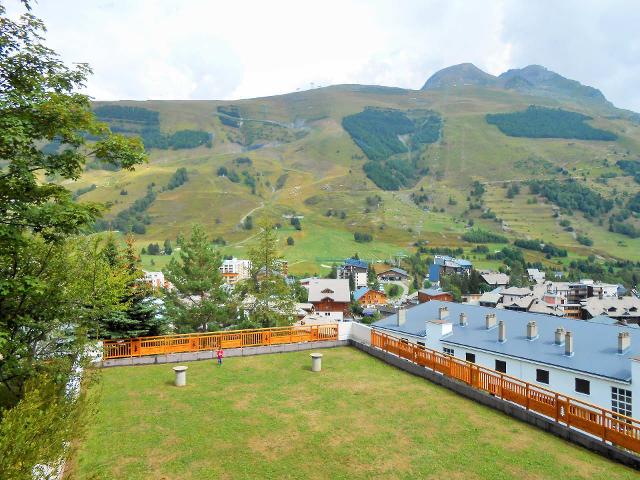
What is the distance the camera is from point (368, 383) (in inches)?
635

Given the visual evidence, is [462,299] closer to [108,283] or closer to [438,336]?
[438,336]

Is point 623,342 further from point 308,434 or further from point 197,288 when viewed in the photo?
point 197,288

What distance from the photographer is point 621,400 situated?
Result: 27906mm

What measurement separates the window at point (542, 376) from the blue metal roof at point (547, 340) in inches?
29.7


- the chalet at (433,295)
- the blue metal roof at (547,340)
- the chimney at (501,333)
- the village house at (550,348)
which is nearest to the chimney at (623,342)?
the village house at (550,348)

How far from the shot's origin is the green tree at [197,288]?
3478cm

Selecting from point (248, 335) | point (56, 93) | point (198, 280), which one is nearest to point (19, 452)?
point (56, 93)

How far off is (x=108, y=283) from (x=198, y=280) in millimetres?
21415


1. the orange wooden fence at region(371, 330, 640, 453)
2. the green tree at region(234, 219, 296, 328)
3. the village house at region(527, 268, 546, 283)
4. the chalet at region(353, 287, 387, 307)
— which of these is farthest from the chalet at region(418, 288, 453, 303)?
the orange wooden fence at region(371, 330, 640, 453)

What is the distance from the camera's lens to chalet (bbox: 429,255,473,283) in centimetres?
16125

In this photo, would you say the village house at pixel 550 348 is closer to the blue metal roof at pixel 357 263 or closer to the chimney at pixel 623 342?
the chimney at pixel 623 342

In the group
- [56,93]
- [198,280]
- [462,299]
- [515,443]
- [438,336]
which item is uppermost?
[56,93]

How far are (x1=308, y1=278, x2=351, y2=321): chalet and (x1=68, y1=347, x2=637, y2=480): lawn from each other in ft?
301

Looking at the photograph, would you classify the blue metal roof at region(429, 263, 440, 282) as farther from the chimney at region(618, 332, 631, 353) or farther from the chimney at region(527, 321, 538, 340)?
the chimney at region(618, 332, 631, 353)
